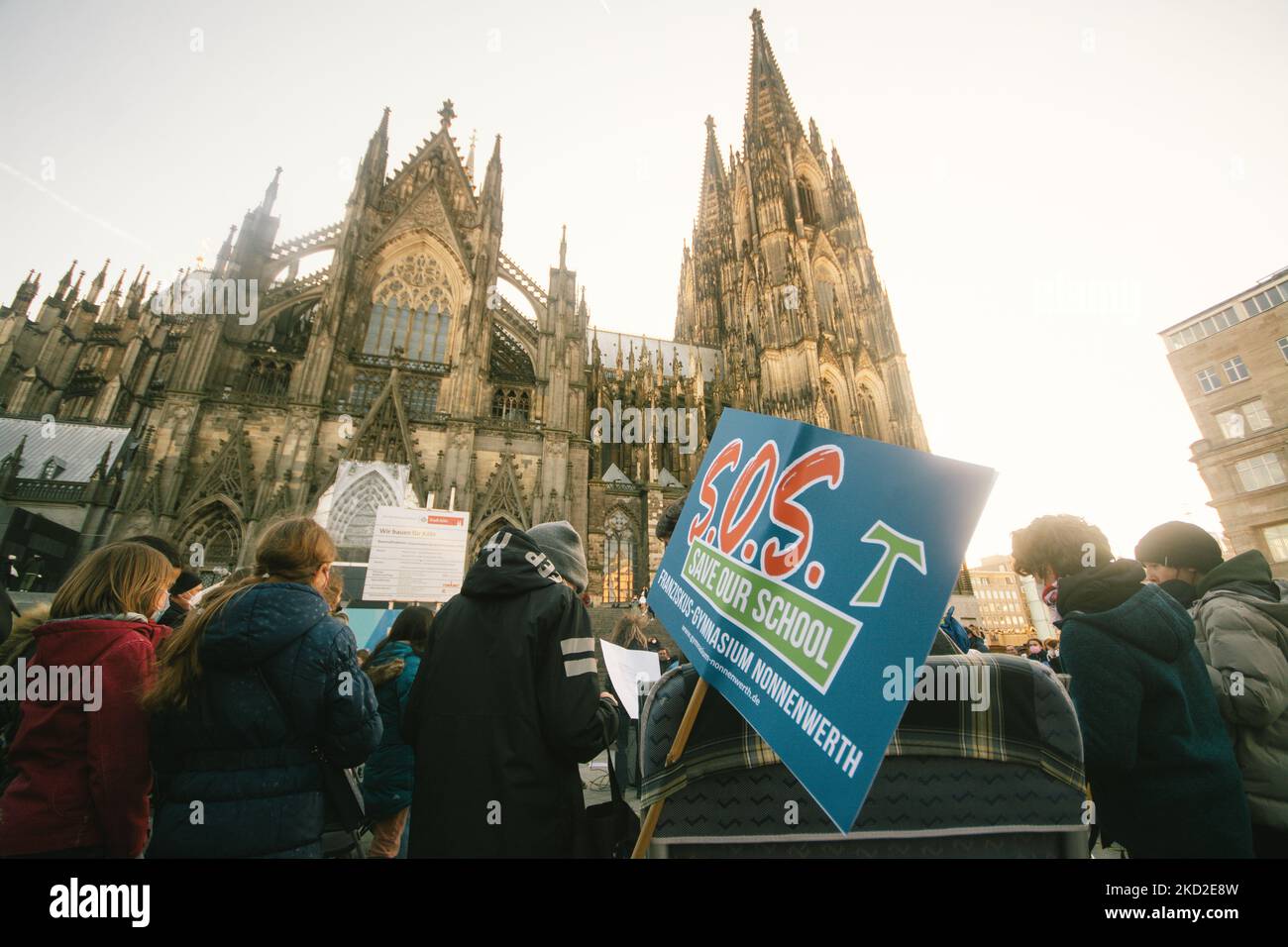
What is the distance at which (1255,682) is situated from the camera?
2.20m

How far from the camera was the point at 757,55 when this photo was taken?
1527 inches

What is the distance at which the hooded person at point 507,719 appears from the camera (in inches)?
76.0

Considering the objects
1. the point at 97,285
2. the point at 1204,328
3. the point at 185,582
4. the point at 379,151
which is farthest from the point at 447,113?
the point at 1204,328

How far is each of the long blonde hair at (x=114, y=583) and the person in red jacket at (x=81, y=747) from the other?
9 centimetres

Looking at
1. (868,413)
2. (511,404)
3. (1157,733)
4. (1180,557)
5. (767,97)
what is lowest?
(1157,733)

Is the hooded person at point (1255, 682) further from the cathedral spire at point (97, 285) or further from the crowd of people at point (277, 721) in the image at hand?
the cathedral spire at point (97, 285)

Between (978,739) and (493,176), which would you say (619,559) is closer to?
(493,176)

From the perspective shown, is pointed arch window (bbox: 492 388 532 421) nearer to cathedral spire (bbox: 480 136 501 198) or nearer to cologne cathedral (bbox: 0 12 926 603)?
cologne cathedral (bbox: 0 12 926 603)

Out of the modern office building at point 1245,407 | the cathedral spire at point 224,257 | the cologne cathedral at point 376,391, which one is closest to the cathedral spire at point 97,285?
the cologne cathedral at point 376,391

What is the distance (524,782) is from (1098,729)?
7.22 ft

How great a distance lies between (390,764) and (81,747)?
5.26ft

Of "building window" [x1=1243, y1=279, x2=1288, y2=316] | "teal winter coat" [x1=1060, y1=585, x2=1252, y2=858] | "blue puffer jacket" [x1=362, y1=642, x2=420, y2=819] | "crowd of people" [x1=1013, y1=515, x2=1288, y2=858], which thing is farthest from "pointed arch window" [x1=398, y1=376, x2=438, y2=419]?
"building window" [x1=1243, y1=279, x2=1288, y2=316]
